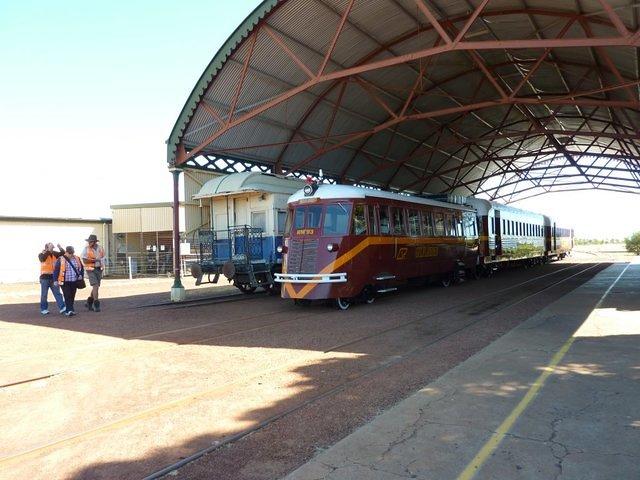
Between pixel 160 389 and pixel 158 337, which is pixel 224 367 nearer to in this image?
pixel 160 389

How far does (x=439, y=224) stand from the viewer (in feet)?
58.9

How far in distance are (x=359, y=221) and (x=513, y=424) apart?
349 inches

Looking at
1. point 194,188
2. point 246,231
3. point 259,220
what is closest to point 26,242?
point 194,188

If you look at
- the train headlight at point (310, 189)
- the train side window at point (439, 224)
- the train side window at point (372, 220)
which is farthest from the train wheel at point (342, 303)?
the train side window at point (439, 224)

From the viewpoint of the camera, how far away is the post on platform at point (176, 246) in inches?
663

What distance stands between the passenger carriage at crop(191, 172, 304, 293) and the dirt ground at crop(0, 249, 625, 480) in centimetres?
330

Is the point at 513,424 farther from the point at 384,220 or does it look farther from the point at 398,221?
the point at 398,221

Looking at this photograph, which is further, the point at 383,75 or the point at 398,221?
the point at 383,75

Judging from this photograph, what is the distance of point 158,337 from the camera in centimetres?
989

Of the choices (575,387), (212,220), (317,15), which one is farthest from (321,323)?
(317,15)

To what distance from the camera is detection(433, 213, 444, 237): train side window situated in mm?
17641

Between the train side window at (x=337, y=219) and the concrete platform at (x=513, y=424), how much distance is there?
5.91 m

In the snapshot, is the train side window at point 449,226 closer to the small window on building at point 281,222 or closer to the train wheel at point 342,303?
the small window on building at point 281,222

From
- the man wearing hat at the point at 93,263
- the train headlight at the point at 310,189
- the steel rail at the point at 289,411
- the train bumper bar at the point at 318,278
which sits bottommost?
the steel rail at the point at 289,411
